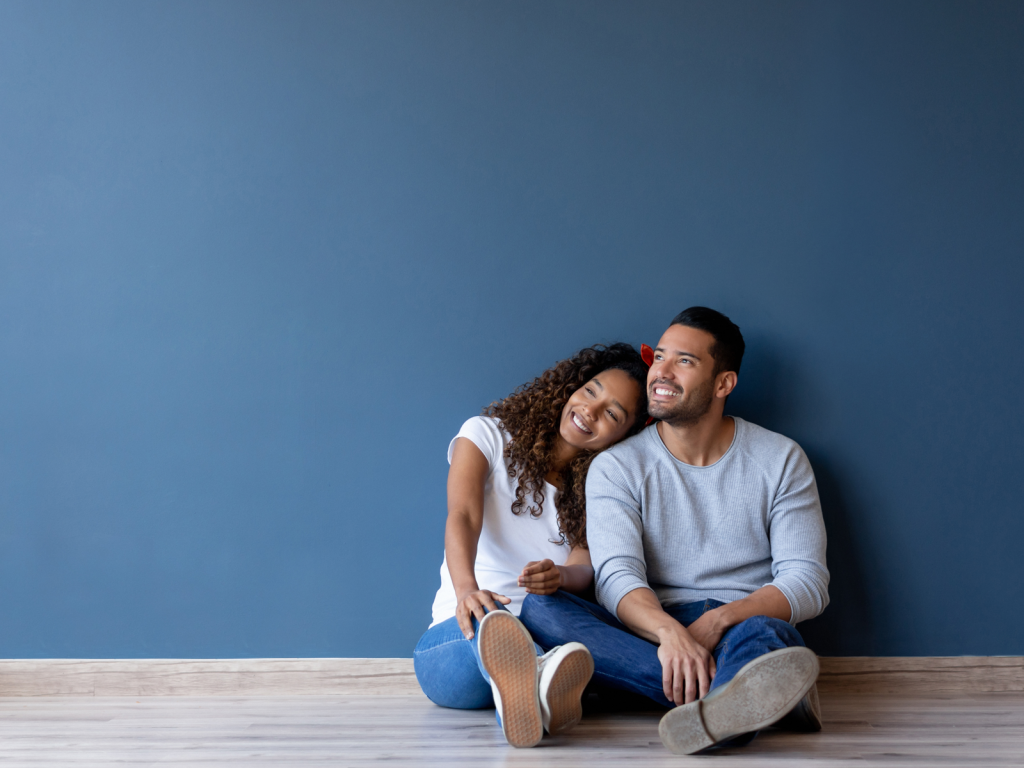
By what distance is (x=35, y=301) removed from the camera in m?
1.89

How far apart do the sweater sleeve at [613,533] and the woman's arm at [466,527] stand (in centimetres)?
25

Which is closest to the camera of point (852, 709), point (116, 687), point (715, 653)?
point (715, 653)

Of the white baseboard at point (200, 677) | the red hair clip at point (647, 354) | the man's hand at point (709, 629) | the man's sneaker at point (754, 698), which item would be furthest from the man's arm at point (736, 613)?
the white baseboard at point (200, 677)

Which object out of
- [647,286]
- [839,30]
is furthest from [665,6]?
[647,286]

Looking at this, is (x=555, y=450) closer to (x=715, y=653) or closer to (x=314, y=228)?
(x=715, y=653)

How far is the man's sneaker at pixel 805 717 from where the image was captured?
4.57 feet

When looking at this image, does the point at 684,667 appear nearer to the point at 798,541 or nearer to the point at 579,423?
the point at 798,541

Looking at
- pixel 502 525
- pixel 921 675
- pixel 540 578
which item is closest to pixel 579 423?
pixel 502 525

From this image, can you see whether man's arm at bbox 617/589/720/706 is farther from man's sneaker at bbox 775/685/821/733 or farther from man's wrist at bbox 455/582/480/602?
man's wrist at bbox 455/582/480/602

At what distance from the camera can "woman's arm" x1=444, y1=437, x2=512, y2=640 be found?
1.45 m

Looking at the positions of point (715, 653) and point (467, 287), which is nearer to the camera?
point (715, 653)

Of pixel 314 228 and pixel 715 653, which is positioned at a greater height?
pixel 314 228

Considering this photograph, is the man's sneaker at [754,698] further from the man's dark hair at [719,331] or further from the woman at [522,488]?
the man's dark hair at [719,331]

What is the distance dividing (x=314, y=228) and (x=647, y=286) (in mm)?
891
